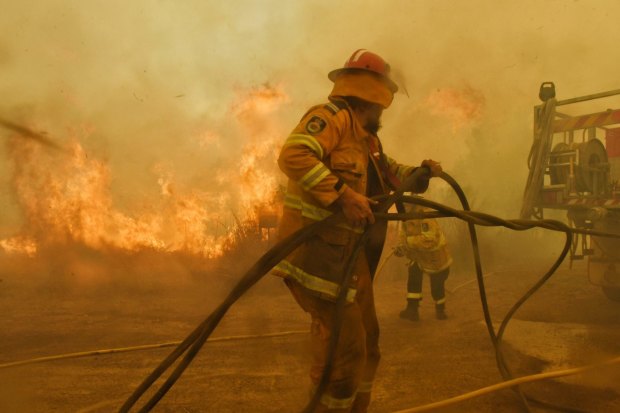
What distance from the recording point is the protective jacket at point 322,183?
2.19 m

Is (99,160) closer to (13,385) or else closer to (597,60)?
(13,385)

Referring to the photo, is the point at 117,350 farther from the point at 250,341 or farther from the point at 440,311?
the point at 440,311

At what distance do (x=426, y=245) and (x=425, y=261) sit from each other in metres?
0.19

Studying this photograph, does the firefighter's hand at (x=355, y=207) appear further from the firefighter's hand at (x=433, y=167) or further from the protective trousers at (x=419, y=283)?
the protective trousers at (x=419, y=283)

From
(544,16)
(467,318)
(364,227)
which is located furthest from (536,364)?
(544,16)

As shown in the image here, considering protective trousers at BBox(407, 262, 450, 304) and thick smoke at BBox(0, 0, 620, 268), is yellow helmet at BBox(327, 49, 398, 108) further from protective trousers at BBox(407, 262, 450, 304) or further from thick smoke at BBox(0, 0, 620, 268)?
thick smoke at BBox(0, 0, 620, 268)

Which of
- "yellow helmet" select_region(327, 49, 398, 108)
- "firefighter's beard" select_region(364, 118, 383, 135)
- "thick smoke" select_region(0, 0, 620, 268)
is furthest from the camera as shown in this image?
"thick smoke" select_region(0, 0, 620, 268)

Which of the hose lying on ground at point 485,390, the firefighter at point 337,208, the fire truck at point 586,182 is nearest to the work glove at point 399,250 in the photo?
the fire truck at point 586,182

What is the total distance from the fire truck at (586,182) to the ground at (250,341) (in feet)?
2.14

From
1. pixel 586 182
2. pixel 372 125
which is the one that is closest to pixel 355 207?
pixel 372 125

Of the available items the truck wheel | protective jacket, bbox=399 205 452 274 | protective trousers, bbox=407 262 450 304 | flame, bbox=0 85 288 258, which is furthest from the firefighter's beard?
flame, bbox=0 85 288 258

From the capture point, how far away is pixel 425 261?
5.52 meters

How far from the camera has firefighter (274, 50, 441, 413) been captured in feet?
7.22

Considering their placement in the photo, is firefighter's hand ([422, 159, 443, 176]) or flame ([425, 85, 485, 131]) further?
flame ([425, 85, 485, 131])
